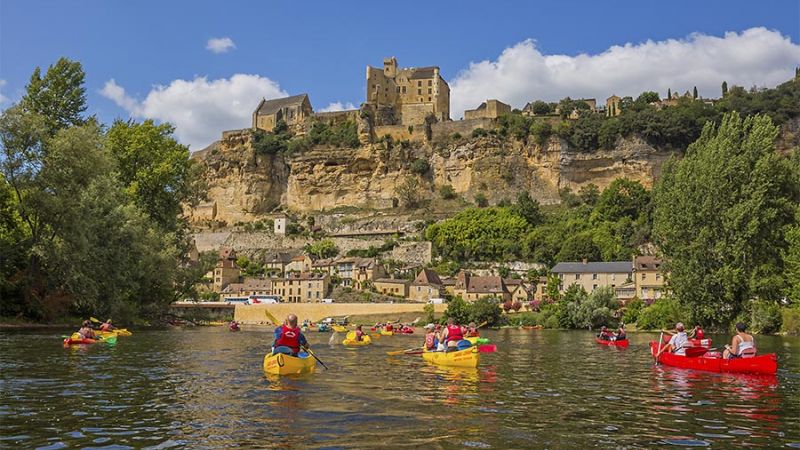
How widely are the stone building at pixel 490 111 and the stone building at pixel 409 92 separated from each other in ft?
24.5

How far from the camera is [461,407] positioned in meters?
12.4

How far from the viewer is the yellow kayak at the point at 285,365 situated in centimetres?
1681

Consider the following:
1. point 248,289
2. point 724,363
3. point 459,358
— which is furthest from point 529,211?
point 724,363

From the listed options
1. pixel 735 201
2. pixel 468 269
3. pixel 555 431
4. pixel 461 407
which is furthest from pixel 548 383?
pixel 468 269

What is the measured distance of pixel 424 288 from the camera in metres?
78.0

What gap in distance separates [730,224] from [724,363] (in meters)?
20.3

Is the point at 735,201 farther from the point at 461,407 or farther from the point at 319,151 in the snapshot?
the point at 319,151

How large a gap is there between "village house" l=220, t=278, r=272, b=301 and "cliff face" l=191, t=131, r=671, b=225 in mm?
27199

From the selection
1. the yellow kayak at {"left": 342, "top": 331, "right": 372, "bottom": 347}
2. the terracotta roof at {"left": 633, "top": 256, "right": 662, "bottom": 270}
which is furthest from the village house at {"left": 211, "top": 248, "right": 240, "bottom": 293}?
the yellow kayak at {"left": 342, "top": 331, "right": 372, "bottom": 347}

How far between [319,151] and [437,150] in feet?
66.3

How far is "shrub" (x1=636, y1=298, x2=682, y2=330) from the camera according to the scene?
46688 mm

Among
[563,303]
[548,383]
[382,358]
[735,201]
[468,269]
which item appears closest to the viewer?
[548,383]

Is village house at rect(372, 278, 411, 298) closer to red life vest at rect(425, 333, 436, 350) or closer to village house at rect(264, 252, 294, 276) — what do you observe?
village house at rect(264, 252, 294, 276)

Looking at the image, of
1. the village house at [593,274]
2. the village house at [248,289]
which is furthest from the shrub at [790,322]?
the village house at [248,289]
